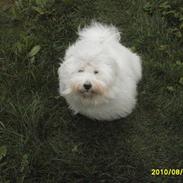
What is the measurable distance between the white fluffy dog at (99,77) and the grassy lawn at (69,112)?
0.30m

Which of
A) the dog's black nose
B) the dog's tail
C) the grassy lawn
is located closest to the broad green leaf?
the grassy lawn

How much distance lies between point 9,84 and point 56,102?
60cm

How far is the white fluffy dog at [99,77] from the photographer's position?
134 inches

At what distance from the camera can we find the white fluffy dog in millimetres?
3395

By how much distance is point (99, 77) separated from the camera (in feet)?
11.1

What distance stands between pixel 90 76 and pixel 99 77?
0.08 meters

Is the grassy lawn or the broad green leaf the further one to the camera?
the broad green leaf

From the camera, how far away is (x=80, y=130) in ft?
13.9
